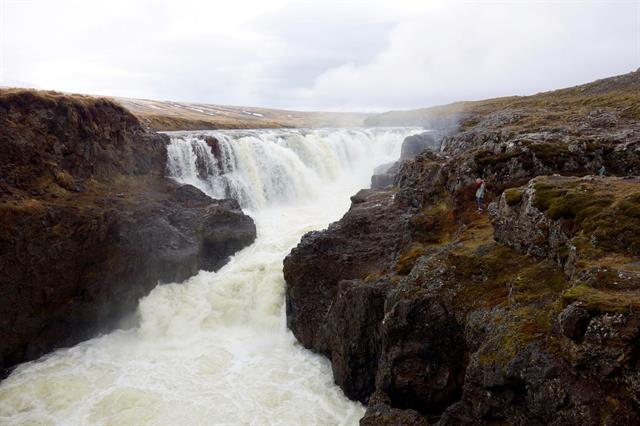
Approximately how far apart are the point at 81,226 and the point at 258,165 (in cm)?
2461

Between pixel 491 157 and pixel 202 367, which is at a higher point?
pixel 491 157

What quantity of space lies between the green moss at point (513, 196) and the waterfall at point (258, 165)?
32.9 meters

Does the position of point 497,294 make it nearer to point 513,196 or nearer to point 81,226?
point 513,196

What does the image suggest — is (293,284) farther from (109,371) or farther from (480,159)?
(480,159)

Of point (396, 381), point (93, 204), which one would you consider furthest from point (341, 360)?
point (93, 204)

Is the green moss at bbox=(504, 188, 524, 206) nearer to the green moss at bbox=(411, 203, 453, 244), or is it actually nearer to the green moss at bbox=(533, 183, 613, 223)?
the green moss at bbox=(533, 183, 613, 223)

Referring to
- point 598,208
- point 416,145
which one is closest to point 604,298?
point 598,208

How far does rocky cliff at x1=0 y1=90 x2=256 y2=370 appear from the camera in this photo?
2541 cm

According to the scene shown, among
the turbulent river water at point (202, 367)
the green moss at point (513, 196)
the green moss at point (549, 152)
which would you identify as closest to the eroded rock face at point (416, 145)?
the turbulent river water at point (202, 367)

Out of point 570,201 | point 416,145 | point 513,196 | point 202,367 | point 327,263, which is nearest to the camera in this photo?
point 570,201

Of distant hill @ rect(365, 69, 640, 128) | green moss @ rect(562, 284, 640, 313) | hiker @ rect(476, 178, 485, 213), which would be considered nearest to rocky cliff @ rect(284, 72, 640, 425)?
green moss @ rect(562, 284, 640, 313)

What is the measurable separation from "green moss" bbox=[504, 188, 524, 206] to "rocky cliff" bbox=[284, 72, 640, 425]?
8 cm

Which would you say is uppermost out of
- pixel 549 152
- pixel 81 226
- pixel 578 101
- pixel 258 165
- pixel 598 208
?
pixel 578 101

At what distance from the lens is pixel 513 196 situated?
16.2 m
